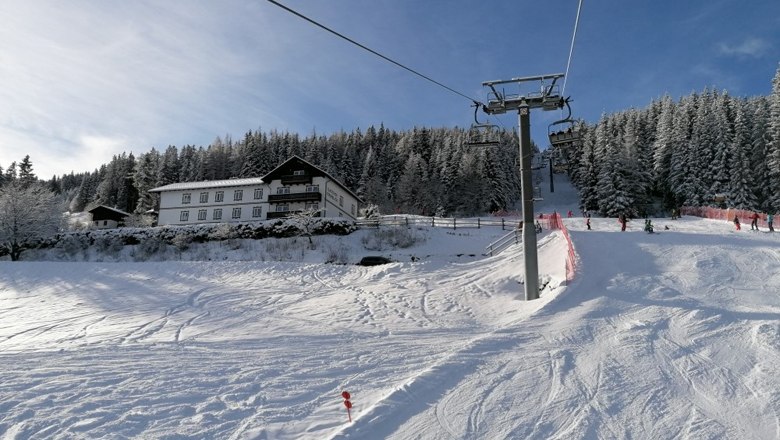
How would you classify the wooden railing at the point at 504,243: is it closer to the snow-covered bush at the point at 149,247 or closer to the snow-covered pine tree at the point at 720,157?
the snow-covered bush at the point at 149,247

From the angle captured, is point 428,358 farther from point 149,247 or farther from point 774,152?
point 774,152

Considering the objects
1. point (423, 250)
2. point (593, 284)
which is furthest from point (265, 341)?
point (423, 250)

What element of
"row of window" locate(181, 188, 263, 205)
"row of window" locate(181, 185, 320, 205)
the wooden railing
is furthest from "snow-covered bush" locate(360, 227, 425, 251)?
"row of window" locate(181, 188, 263, 205)

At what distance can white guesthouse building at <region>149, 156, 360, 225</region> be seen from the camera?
53.3 m

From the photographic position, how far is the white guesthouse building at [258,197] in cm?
5331

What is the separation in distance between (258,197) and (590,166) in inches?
1948

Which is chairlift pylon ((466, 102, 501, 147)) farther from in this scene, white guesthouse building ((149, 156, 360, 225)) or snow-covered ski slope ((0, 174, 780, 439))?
Result: white guesthouse building ((149, 156, 360, 225))

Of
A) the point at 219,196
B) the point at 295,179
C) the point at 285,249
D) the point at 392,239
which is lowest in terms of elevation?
the point at 285,249

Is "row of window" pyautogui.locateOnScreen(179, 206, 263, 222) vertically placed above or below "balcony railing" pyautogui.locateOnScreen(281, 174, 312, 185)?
below

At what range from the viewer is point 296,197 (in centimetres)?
5303

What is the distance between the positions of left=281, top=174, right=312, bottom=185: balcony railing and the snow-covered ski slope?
33755 mm

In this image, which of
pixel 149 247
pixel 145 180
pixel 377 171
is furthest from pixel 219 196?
pixel 377 171

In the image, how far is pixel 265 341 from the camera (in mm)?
12031

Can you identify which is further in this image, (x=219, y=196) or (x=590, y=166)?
(x=590, y=166)
